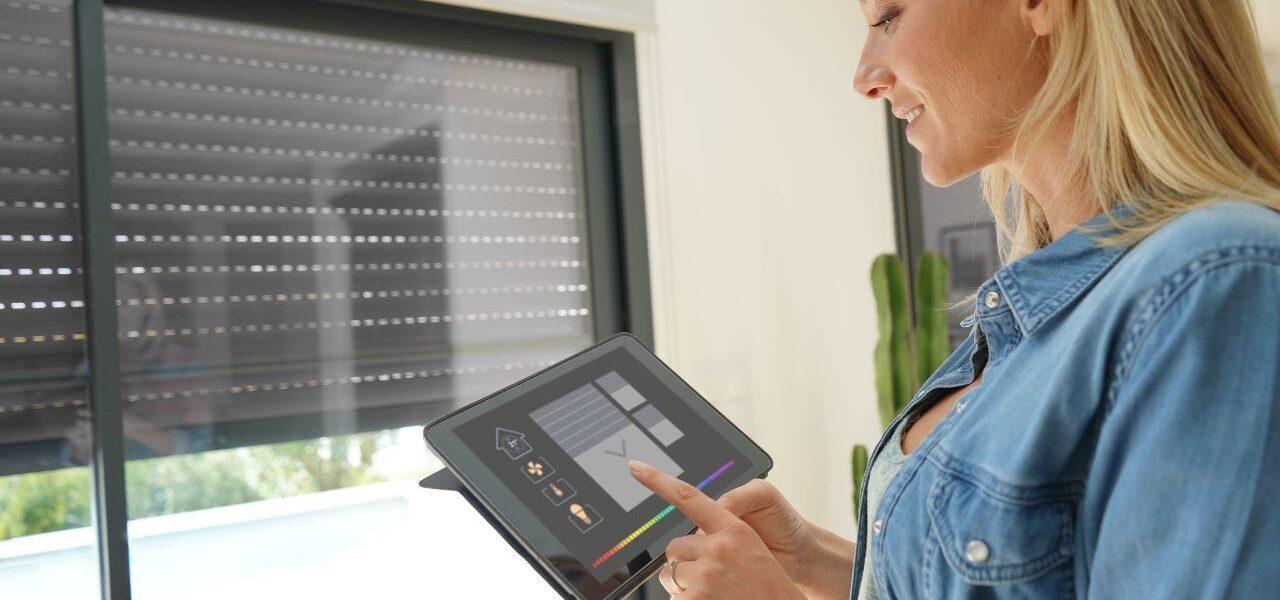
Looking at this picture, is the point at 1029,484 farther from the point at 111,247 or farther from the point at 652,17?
the point at 652,17

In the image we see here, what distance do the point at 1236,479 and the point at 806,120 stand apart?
249 cm

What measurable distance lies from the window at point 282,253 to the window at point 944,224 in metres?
0.98

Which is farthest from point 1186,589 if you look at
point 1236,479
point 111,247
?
point 111,247

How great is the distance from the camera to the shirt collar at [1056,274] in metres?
0.68

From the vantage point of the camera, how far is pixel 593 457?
1033mm

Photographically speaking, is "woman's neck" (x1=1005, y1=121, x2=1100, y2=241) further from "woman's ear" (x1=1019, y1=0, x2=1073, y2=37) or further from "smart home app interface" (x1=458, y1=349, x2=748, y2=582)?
"smart home app interface" (x1=458, y1=349, x2=748, y2=582)

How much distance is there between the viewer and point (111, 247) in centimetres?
197

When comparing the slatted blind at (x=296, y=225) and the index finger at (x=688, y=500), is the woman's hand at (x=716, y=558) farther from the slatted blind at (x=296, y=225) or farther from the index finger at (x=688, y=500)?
the slatted blind at (x=296, y=225)

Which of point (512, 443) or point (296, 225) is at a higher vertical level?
point (296, 225)

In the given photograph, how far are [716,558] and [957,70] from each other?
0.48 m

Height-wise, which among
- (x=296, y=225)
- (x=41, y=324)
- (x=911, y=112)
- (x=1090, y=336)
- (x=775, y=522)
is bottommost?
(x=775, y=522)

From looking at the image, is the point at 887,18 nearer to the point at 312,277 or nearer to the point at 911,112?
the point at 911,112

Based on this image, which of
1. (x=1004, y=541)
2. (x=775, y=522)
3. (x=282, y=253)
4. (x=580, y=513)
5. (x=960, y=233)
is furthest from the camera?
(x=960, y=233)

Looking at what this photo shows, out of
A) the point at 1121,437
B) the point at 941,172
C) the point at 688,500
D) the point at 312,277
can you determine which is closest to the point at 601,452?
the point at 688,500
